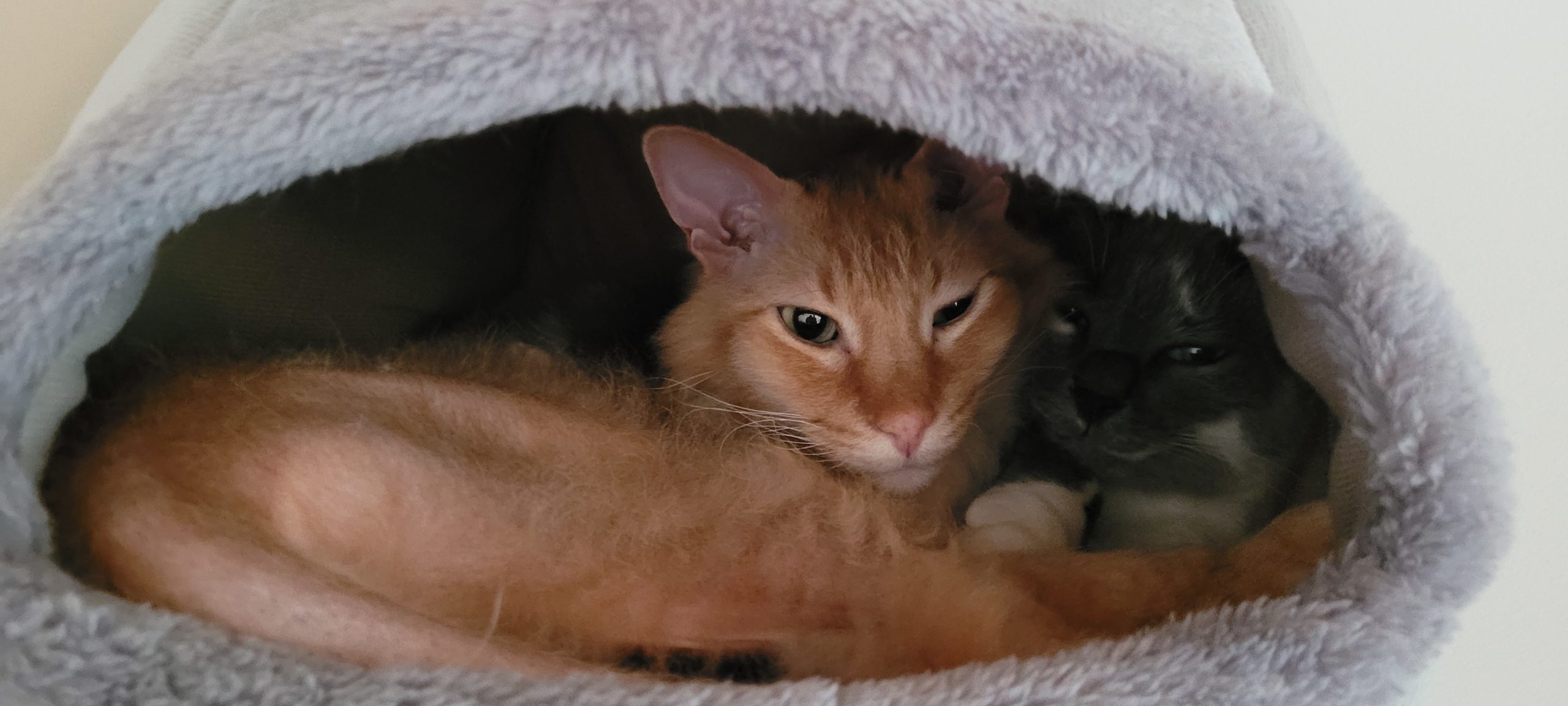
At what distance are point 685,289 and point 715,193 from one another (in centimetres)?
33

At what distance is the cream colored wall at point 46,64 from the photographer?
4.60ft

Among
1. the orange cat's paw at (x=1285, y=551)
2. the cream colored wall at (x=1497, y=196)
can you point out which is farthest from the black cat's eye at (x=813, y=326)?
the cream colored wall at (x=1497, y=196)

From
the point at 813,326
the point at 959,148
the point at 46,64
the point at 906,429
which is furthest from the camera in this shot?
the point at 46,64

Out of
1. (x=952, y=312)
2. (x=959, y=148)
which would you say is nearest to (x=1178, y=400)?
(x=952, y=312)

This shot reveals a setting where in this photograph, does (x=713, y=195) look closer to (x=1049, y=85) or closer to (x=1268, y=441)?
(x=1049, y=85)

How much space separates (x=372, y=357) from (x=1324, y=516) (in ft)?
3.42

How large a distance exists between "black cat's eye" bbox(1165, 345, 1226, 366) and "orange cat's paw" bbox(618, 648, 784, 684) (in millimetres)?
625

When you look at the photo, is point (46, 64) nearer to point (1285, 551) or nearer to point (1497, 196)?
point (1285, 551)

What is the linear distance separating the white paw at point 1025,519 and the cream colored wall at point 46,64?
4.95ft

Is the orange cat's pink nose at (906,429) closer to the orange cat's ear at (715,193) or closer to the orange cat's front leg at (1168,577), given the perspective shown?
the orange cat's front leg at (1168,577)

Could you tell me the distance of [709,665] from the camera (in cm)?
76

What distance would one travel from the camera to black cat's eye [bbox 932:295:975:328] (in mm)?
1176

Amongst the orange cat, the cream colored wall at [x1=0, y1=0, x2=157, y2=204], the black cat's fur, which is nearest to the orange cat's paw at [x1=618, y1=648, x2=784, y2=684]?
the orange cat

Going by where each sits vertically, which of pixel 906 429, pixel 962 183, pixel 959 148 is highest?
pixel 959 148
